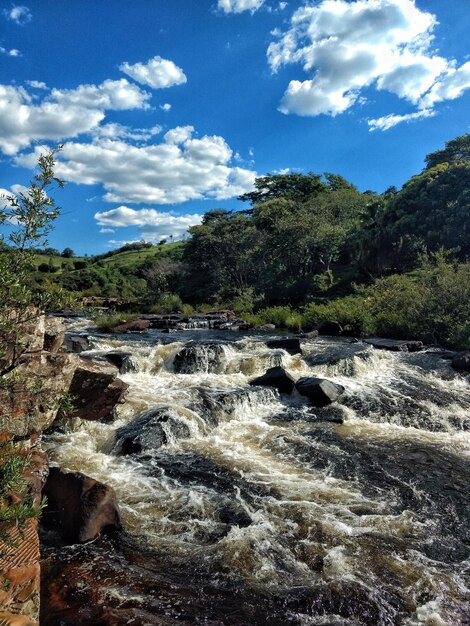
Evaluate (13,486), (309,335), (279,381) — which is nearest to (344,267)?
(309,335)

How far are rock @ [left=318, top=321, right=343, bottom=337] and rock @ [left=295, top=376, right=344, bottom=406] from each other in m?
10.6

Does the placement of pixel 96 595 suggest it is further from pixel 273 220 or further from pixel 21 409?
pixel 273 220

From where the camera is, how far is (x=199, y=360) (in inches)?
615

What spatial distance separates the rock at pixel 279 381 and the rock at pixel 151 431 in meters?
3.92

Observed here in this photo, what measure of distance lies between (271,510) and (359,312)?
18417mm

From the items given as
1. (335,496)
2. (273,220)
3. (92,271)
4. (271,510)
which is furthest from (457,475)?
(92,271)

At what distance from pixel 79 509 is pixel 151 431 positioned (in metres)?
3.68

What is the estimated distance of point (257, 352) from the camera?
1697 cm

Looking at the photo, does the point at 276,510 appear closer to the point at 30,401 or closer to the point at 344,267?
the point at 30,401

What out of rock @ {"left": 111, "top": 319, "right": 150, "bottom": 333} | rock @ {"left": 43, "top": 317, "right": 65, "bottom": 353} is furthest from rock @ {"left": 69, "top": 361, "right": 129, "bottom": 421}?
rock @ {"left": 111, "top": 319, "right": 150, "bottom": 333}

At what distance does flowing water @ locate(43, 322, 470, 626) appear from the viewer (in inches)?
182

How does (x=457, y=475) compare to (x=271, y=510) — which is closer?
(x=271, y=510)

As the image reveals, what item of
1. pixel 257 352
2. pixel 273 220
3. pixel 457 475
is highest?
pixel 273 220

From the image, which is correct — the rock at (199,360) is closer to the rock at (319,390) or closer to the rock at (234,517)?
the rock at (319,390)
